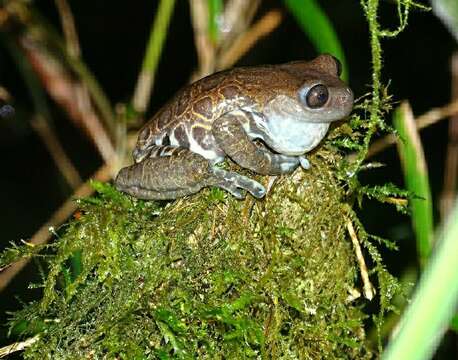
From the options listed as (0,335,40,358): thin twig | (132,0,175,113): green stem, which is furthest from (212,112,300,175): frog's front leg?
(132,0,175,113): green stem

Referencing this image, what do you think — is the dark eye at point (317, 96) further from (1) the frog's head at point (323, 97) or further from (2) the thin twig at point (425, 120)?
(2) the thin twig at point (425, 120)

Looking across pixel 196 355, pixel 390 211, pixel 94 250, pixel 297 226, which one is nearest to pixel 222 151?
pixel 297 226

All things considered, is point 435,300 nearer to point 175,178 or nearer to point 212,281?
point 212,281

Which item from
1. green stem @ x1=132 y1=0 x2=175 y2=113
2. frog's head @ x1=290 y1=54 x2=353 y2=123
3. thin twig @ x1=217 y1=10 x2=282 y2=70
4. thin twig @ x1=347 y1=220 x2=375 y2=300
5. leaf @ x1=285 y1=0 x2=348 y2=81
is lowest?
thin twig @ x1=347 y1=220 x2=375 y2=300

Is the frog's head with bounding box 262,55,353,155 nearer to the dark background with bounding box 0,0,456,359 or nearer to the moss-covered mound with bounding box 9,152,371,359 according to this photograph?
the moss-covered mound with bounding box 9,152,371,359

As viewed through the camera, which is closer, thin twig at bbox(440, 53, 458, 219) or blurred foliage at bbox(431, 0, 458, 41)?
blurred foliage at bbox(431, 0, 458, 41)

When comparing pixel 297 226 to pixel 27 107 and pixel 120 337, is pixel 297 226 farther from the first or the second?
pixel 27 107

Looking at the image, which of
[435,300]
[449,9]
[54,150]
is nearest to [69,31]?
[54,150]

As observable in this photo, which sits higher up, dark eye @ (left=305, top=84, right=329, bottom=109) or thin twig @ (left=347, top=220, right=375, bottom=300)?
dark eye @ (left=305, top=84, right=329, bottom=109)
